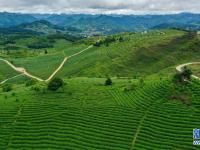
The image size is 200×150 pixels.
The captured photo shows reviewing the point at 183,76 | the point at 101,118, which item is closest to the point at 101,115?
the point at 101,118

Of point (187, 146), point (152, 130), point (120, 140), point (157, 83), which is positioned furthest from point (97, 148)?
point (157, 83)

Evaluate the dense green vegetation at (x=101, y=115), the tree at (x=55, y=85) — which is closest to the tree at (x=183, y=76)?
the dense green vegetation at (x=101, y=115)

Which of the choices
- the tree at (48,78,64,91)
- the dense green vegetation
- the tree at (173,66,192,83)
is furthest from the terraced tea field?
the tree at (173,66,192,83)

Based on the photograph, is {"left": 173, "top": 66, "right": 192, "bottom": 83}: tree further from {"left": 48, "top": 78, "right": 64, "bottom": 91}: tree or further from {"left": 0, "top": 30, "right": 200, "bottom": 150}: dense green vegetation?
{"left": 48, "top": 78, "right": 64, "bottom": 91}: tree

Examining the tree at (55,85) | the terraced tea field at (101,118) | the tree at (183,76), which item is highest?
the tree at (183,76)

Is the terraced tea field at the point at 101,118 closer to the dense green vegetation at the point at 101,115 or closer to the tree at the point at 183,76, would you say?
the dense green vegetation at the point at 101,115

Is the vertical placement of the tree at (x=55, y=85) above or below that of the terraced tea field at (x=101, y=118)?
above

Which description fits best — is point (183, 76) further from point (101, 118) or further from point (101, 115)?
point (101, 118)

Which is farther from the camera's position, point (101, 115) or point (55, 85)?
point (55, 85)
